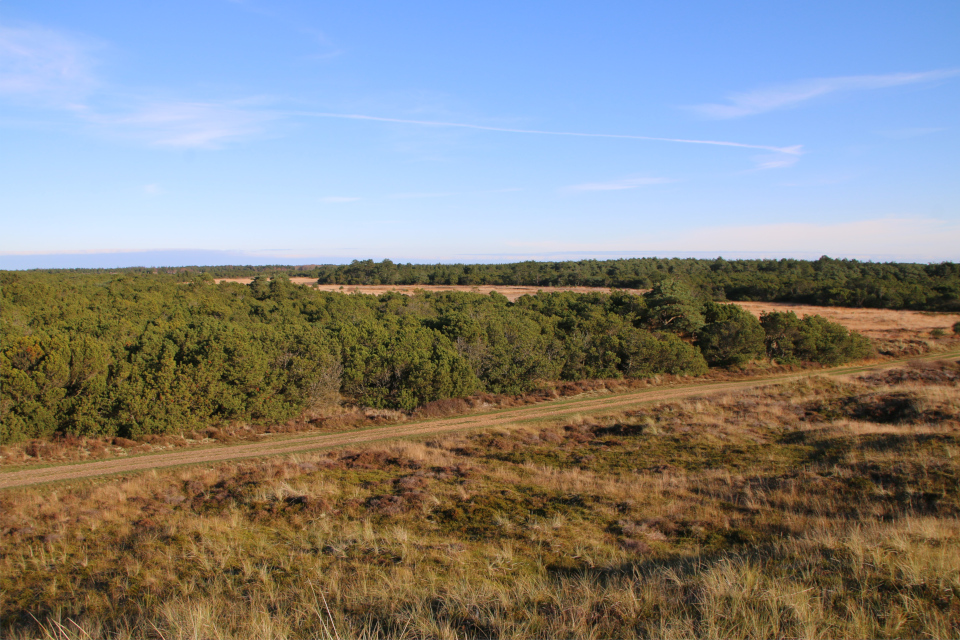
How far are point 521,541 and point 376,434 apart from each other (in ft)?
44.0

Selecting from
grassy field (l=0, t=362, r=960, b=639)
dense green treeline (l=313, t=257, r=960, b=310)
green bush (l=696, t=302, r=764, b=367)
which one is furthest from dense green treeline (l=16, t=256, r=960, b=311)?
grassy field (l=0, t=362, r=960, b=639)

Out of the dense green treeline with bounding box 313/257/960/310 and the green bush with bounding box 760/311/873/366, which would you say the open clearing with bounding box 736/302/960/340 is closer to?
the dense green treeline with bounding box 313/257/960/310

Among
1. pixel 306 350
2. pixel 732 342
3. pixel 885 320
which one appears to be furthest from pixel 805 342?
pixel 306 350

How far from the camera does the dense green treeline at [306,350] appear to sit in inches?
755

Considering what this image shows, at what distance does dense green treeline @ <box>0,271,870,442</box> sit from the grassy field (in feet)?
19.6

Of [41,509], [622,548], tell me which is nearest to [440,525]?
[622,548]

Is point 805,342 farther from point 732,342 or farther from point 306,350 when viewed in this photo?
point 306,350

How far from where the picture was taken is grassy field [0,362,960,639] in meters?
4.84

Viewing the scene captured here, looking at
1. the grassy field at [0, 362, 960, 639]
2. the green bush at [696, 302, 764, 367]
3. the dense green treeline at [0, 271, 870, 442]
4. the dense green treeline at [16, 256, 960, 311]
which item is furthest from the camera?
the dense green treeline at [16, 256, 960, 311]

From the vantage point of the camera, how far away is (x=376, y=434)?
2120 centimetres

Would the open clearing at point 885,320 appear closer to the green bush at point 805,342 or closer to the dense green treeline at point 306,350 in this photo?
the green bush at point 805,342

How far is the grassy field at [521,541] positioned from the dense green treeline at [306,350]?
5979 millimetres

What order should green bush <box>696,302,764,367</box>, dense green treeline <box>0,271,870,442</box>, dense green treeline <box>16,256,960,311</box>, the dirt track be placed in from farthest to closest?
dense green treeline <box>16,256,960,311</box> → green bush <box>696,302,764,367</box> → dense green treeline <box>0,271,870,442</box> → the dirt track

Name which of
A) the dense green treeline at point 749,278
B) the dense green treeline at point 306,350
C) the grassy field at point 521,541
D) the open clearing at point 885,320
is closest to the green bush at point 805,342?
the dense green treeline at point 306,350
